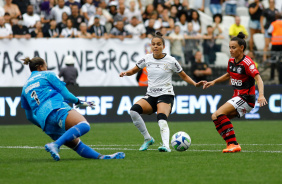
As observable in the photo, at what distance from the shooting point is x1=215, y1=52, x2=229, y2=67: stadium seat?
2042 cm

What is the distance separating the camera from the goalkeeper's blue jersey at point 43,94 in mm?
8438

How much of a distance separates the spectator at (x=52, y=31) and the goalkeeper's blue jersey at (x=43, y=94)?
11.4 metres

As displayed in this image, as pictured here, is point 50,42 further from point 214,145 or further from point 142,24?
point 214,145

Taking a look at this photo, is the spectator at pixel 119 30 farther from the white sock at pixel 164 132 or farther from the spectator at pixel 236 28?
the white sock at pixel 164 132

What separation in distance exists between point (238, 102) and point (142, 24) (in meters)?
11.6

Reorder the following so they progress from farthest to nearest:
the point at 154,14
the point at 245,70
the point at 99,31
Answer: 1. the point at 154,14
2. the point at 99,31
3. the point at 245,70

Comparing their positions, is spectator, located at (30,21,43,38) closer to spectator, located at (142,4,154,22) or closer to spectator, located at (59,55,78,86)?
spectator, located at (59,55,78,86)

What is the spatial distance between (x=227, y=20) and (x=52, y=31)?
7698 mm

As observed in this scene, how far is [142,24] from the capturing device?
2128 centimetres

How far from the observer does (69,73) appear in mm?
18625

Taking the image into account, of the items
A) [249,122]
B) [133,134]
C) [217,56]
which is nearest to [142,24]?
[217,56]

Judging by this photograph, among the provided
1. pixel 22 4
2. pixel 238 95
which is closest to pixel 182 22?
pixel 22 4

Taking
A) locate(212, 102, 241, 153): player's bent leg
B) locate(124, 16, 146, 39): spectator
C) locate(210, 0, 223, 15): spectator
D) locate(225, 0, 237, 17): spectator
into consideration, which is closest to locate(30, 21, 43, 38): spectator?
locate(124, 16, 146, 39): spectator

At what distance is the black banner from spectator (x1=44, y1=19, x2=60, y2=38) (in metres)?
2.54
